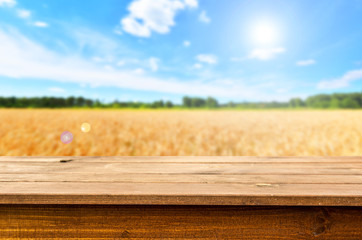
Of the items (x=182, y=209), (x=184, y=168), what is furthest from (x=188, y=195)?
(x=184, y=168)

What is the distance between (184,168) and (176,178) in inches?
8.1

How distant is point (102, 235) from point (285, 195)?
29.0 inches

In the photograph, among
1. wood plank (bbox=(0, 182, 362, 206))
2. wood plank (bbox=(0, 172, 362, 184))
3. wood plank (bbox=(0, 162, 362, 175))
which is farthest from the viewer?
wood plank (bbox=(0, 162, 362, 175))

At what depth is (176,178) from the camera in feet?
4.19

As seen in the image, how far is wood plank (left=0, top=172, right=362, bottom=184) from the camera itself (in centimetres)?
124

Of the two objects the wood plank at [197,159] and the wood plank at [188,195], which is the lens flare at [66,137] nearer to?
the wood plank at [197,159]

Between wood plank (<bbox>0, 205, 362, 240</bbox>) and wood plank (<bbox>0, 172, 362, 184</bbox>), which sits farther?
wood plank (<bbox>0, 172, 362, 184</bbox>)

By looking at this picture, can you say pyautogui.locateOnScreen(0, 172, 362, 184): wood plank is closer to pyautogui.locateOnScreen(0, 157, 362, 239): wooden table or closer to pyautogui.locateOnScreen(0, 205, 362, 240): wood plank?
pyautogui.locateOnScreen(0, 157, 362, 239): wooden table

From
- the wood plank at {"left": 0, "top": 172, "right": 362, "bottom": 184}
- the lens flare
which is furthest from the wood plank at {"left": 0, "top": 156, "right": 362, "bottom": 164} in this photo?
the lens flare

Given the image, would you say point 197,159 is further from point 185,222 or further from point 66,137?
point 66,137

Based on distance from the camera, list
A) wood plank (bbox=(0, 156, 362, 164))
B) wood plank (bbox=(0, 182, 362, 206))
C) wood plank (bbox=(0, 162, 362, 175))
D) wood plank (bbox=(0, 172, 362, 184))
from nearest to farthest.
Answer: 1. wood plank (bbox=(0, 182, 362, 206))
2. wood plank (bbox=(0, 172, 362, 184))
3. wood plank (bbox=(0, 162, 362, 175))
4. wood plank (bbox=(0, 156, 362, 164))

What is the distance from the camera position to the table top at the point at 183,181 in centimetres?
105

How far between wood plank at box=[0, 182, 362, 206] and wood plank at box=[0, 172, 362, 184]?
10 cm

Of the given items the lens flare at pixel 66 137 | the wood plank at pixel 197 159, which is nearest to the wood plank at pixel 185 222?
the wood plank at pixel 197 159
